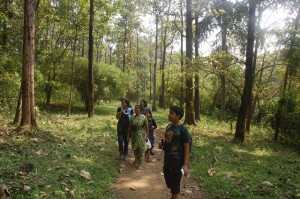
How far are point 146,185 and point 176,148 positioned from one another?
2.92 m

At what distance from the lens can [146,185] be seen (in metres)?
8.09

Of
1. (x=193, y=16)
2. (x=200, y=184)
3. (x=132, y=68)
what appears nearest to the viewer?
(x=200, y=184)

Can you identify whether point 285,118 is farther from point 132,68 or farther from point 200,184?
point 132,68

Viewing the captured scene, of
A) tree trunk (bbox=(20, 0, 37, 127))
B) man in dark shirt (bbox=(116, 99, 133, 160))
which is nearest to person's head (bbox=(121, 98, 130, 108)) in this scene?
man in dark shirt (bbox=(116, 99, 133, 160))

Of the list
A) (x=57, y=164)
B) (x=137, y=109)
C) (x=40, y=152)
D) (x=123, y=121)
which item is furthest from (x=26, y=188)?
(x=123, y=121)

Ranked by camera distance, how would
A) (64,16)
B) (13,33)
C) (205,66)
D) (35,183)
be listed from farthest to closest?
1. (64,16)
2. (13,33)
3. (205,66)
4. (35,183)

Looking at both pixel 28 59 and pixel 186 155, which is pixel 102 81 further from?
pixel 186 155

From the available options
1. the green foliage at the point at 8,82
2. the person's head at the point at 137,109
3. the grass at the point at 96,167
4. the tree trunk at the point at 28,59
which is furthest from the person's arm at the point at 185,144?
the green foliage at the point at 8,82

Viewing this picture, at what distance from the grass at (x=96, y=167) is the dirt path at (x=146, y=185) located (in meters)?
0.26

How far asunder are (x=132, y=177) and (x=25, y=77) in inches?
221

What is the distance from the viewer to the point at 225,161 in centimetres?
1084

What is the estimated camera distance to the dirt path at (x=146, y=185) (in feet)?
24.4

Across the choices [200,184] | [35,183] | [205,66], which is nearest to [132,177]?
[200,184]

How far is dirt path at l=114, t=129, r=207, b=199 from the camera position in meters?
7.44
